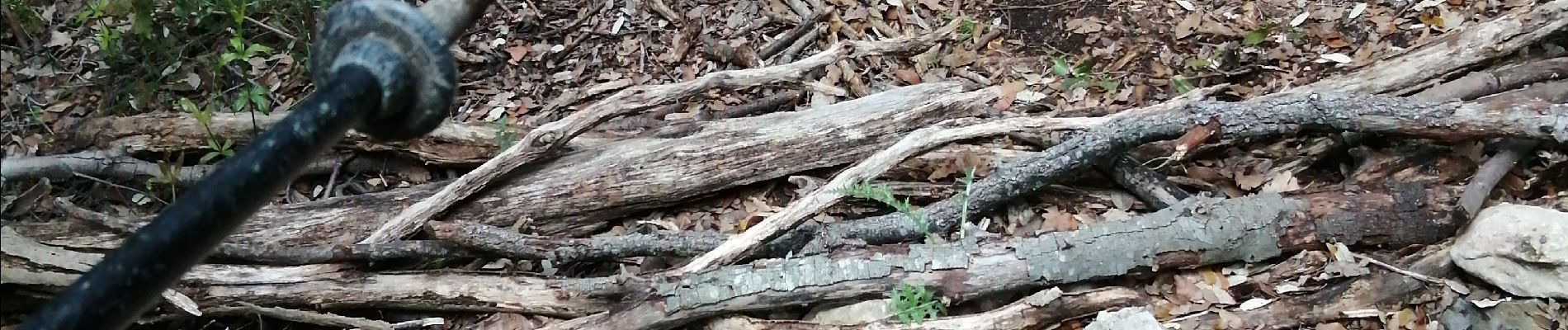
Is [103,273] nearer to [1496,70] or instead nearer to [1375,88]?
[1375,88]

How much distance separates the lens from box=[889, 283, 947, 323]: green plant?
239cm

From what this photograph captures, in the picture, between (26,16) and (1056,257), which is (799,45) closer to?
(1056,257)

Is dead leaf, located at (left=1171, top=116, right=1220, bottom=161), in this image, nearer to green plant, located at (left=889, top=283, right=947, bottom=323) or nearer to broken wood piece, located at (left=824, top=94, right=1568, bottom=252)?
broken wood piece, located at (left=824, top=94, right=1568, bottom=252)

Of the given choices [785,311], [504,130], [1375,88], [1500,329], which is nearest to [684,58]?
[504,130]

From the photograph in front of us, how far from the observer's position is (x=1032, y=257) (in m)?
2.46

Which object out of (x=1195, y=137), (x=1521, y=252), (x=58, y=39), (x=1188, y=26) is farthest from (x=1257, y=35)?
(x=58, y=39)

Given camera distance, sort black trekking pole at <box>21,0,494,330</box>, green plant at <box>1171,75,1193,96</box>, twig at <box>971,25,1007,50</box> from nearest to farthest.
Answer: black trekking pole at <box>21,0,494,330</box>
green plant at <box>1171,75,1193,96</box>
twig at <box>971,25,1007,50</box>

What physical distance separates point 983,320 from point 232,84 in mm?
2802

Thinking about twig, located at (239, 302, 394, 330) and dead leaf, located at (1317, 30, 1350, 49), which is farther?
dead leaf, located at (1317, 30, 1350, 49)

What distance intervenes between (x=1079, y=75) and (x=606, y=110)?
1.73 m

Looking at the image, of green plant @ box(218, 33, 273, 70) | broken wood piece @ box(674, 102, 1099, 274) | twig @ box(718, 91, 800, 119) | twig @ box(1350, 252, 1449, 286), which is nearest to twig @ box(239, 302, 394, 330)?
broken wood piece @ box(674, 102, 1099, 274)

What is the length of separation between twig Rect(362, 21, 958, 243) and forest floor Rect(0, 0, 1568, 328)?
7cm

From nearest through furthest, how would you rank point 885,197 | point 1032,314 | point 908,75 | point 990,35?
point 1032,314 < point 885,197 < point 908,75 < point 990,35

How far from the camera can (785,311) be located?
8.42 ft
